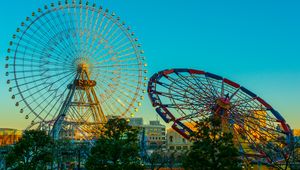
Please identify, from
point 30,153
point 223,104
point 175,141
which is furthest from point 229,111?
point 175,141

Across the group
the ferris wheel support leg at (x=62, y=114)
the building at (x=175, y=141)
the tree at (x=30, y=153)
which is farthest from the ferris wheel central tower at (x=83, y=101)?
the building at (x=175, y=141)

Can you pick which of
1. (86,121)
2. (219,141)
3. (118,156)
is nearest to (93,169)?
(118,156)

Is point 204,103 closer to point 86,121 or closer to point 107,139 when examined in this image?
point 86,121

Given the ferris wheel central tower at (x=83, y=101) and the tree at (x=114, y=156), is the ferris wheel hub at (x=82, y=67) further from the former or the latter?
the tree at (x=114, y=156)

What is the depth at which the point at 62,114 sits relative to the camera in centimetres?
4412

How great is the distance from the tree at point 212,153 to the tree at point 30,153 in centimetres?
1213

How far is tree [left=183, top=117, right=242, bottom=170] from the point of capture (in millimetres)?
19153

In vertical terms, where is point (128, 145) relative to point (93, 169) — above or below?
above

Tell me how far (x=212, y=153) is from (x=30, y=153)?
50.3 ft

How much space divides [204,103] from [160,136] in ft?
293

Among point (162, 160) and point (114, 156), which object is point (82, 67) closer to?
point (162, 160)

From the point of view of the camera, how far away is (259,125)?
4316 cm

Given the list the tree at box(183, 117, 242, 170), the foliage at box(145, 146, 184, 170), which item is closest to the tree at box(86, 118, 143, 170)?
the tree at box(183, 117, 242, 170)

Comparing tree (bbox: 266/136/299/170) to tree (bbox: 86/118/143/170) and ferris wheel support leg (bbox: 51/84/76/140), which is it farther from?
ferris wheel support leg (bbox: 51/84/76/140)
